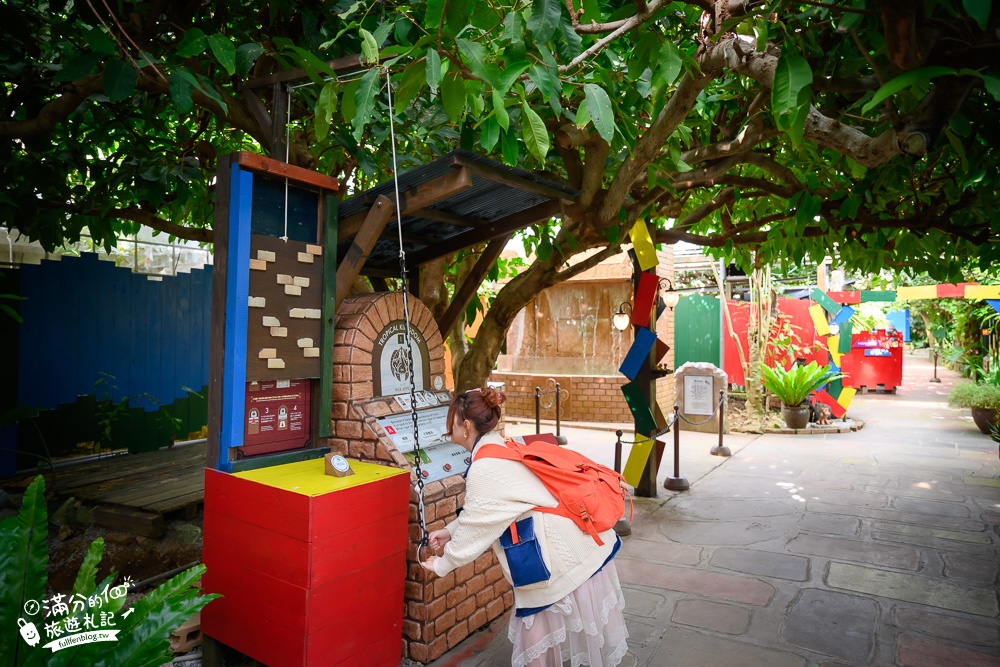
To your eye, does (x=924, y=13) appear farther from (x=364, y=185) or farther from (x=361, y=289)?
(x=364, y=185)

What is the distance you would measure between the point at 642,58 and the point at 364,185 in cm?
→ 441

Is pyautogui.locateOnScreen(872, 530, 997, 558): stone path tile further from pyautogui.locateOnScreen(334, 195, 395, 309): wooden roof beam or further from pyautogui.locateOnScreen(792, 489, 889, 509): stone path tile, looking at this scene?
pyautogui.locateOnScreen(334, 195, 395, 309): wooden roof beam

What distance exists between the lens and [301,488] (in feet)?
8.68

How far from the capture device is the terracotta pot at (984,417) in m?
9.92

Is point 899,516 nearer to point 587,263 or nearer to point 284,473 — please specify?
point 587,263

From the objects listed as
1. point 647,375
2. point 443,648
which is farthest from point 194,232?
point 647,375

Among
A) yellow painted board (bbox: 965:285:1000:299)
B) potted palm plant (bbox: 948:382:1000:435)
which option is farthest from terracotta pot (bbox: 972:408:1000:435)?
yellow painted board (bbox: 965:285:1000:299)

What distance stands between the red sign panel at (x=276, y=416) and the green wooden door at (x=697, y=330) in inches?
468

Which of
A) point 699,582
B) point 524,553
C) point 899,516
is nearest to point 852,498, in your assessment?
point 899,516

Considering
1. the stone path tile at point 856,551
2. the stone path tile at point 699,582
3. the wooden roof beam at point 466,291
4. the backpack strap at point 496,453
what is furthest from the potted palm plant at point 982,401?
the backpack strap at point 496,453

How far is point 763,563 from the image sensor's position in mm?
4465

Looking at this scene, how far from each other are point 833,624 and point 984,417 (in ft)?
29.5

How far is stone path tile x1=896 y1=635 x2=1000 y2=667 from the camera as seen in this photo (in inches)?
121

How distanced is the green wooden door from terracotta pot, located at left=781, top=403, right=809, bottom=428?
10.5ft
